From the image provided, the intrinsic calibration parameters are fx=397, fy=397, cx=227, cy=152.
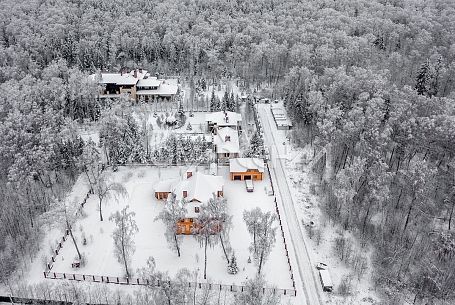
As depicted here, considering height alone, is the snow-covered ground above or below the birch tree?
below

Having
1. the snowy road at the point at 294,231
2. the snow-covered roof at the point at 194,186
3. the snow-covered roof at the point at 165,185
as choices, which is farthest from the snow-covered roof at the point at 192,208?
the snowy road at the point at 294,231

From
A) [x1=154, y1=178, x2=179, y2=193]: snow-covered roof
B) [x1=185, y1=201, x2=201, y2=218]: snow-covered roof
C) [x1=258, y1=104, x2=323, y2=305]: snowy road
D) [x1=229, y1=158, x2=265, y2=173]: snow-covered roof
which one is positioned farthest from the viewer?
[x1=229, y1=158, x2=265, y2=173]: snow-covered roof

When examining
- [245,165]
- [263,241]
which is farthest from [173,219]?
[245,165]

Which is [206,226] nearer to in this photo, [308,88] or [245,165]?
[245,165]

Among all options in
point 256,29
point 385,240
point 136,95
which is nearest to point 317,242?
point 385,240

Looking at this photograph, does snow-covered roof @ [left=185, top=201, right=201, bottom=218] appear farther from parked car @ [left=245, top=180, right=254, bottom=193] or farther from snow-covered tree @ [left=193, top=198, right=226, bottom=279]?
parked car @ [left=245, top=180, right=254, bottom=193]

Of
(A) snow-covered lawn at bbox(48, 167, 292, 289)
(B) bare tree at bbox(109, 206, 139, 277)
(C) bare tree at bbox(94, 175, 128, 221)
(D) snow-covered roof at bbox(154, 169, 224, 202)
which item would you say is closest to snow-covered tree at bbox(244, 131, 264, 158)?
(A) snow-covered lawn at bbox(48, 167, 292, 289)

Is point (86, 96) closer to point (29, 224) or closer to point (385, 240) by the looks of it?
point (29, 224)
